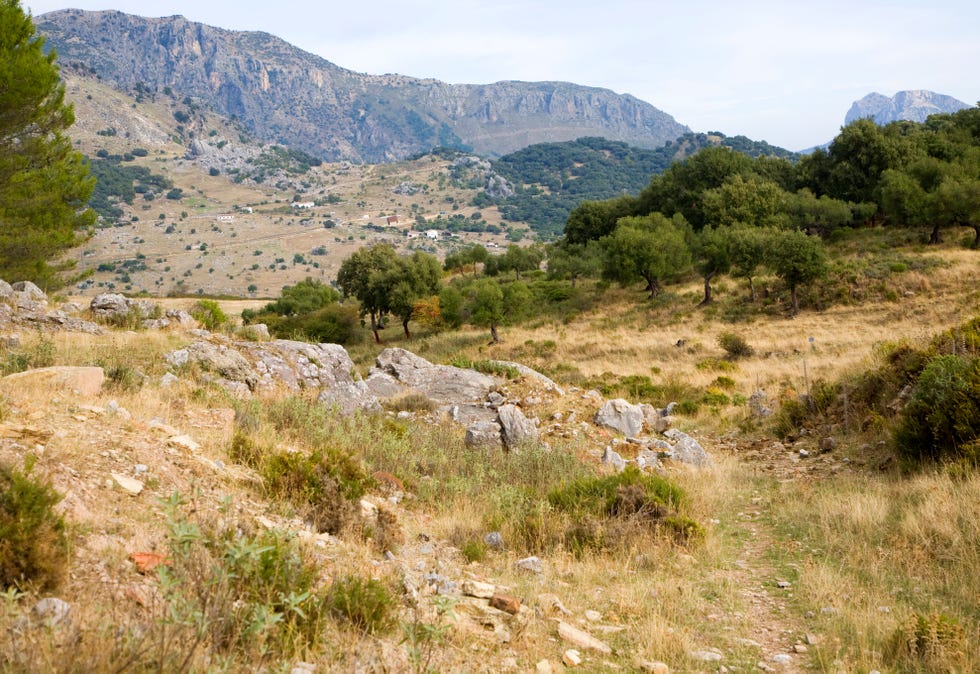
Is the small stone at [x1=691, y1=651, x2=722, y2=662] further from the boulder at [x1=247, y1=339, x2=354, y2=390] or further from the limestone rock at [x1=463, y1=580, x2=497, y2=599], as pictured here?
the boulder at [x1=247, y1=339, x2=354, y2=390]

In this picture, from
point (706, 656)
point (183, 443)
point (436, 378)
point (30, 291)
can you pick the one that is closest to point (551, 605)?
point (706, 656)

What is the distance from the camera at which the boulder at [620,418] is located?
13.4 m

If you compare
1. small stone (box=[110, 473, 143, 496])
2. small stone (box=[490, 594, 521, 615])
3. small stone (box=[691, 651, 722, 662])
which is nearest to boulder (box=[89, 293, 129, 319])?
small stone (box=[110, 473, 143, 496])

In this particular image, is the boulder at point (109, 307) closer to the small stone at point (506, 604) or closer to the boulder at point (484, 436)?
the boulder at point (484, 436)

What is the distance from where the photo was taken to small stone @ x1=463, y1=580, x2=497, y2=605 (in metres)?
4.77

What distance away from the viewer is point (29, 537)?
3.46m

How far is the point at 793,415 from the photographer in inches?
533

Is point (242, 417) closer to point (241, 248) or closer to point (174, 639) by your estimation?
point (174, 639)

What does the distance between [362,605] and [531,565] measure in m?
2.24

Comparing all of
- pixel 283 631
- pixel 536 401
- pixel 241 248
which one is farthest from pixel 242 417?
pixel 241 248

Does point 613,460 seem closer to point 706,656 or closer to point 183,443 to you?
point 706,656

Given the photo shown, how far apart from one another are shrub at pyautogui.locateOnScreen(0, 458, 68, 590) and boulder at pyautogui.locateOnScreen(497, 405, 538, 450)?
7.96 metres

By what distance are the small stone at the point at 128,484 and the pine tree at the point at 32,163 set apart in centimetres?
1966

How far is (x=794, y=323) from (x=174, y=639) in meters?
34.0
